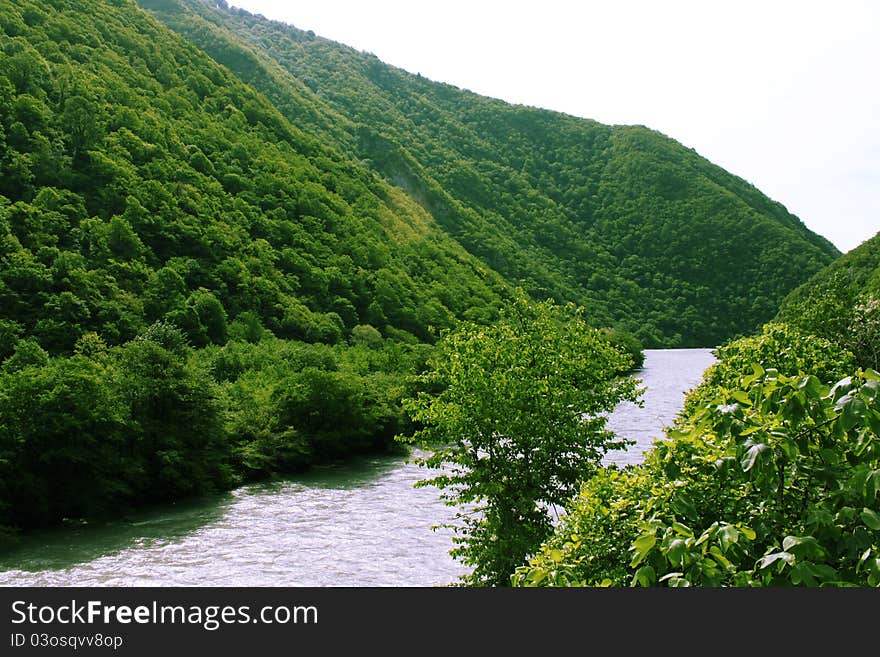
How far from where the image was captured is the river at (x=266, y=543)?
25.6m

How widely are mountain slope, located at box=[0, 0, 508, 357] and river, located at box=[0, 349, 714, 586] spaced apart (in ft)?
53.0

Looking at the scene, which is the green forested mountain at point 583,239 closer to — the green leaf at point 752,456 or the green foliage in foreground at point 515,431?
the green foliage in foreground at point 515,431

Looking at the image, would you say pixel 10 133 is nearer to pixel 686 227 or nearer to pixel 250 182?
pixel 250 182

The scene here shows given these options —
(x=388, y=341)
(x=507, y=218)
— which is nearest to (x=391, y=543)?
(x=388, y=341)

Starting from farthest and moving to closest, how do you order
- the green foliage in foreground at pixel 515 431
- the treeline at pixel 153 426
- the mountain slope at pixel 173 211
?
the mountain slope at pixel 173 211
the treeline at pixel 153 426
the green foliage in foreground at pixel 515 431

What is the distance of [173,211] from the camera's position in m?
85.4

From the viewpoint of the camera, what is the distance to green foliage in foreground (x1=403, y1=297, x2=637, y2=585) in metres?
18.7

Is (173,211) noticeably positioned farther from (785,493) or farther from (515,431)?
(785,493)

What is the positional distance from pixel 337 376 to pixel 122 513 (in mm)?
18534

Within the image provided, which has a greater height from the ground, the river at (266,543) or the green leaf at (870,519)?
the green leaf at (870,519)

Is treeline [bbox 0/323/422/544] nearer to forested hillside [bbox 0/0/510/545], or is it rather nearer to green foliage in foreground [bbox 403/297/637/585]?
forested hillside [bbox 0/0/510/545]

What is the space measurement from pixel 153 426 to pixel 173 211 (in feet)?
179

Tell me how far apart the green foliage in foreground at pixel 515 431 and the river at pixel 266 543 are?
6521mm

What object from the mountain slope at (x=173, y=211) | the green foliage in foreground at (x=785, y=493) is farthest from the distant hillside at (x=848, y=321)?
the green foliage in foreground at (x=785, y=493)
